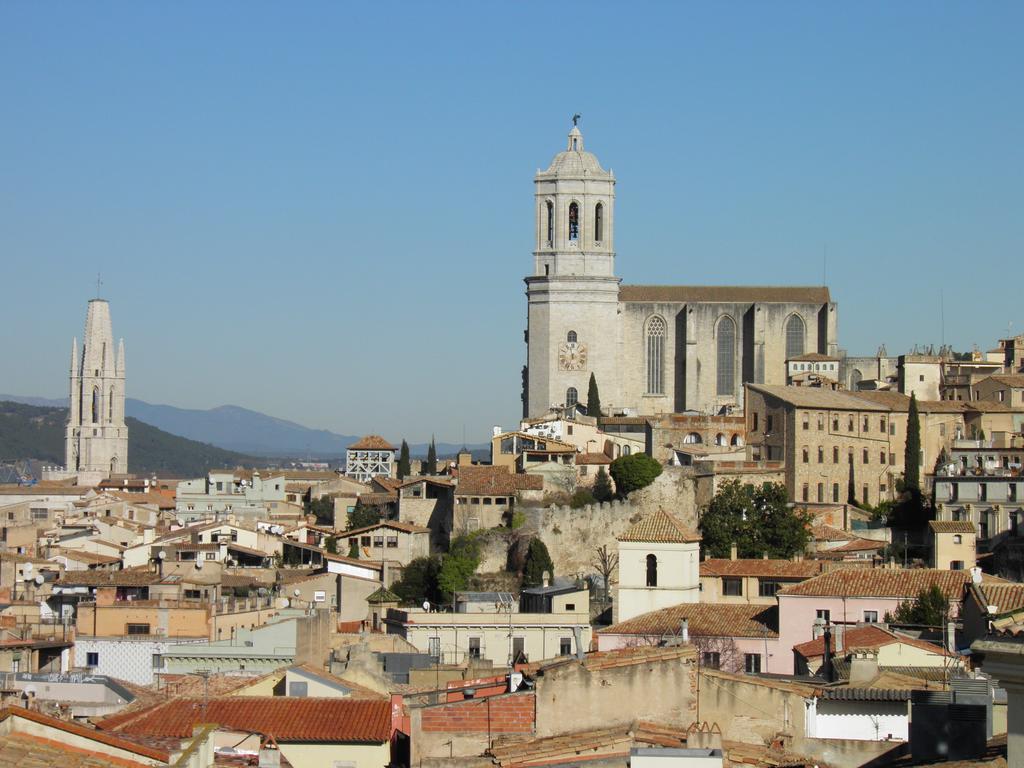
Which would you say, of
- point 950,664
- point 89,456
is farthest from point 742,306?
point 89,456

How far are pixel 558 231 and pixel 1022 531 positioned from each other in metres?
38.6

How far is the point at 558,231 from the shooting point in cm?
9588

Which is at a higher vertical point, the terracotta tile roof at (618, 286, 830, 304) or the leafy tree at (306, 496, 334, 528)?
the terracotta tile roof at (618, 286, 830, 304)

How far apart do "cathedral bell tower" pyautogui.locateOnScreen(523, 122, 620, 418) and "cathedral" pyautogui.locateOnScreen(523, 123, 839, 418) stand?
1.8 inches

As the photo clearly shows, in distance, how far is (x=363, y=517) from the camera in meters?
70.7

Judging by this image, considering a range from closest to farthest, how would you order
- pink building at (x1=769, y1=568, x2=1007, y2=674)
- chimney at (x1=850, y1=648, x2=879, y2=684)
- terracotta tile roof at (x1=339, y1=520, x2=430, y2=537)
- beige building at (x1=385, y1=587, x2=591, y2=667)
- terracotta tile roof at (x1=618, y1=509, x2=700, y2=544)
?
chimney at (x1=850, y1=648, x2=879, y2=684) < pink building at (x1=769, y1=568, x2=1007, y2=674) < beige building at (x1=385, y1=587, x2=591, y2=667) < terracotta tile roof at (x1=618, y1=509, x2=700, y2=544) < terracotta tile roof at (x1=339, y1=520, x2=430, y2=537)

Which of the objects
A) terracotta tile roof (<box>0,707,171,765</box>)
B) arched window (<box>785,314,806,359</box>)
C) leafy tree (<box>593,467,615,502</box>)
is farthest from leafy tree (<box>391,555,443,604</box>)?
terracotta tile roof (<box>0,707,171,765</box>)

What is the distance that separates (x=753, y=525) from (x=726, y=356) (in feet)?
115

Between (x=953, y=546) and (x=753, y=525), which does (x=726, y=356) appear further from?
(x=953, y=546)

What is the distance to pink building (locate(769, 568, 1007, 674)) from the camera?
42.4 meters

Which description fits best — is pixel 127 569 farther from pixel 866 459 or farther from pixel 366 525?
pixel 866 459

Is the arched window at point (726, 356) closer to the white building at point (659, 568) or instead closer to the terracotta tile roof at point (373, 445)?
the terracotta tile roof at point (373, 445)

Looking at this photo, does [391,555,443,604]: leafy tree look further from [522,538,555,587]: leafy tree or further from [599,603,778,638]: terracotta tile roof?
[599,603,778,638]: terracotta tile roof

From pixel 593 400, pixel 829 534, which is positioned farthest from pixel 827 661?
pixel 593 400
